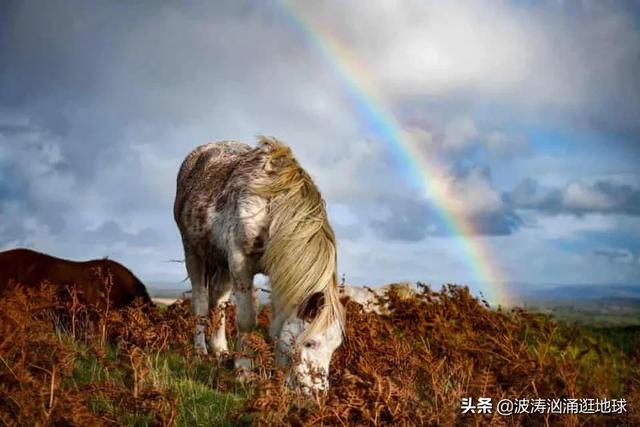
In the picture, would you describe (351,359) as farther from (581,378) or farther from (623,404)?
(581,378)

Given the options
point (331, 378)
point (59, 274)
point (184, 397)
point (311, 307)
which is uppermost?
point (59, 274)

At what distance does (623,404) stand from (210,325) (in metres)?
3.85

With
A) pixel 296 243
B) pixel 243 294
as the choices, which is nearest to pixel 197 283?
pixel 243 294

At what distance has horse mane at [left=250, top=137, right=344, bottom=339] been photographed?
5980 millimetres

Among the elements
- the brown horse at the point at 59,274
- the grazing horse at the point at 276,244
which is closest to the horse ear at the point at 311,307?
the grazing horse at the point at 276,244

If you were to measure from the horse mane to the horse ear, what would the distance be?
36 millimetres

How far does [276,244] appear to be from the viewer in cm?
651

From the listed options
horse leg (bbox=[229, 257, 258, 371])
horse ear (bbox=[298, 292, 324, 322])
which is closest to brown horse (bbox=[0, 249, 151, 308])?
horse leg (bbox=[229, 257, 258, 371])

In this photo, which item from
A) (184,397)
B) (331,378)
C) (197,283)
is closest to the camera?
(184,397)

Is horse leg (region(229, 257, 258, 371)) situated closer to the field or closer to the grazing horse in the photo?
the grazing horse

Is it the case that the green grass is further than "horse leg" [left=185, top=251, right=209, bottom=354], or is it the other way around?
"horse leg" [left=185, top=251, right=209, bottom=354]

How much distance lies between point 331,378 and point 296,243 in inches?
58.0

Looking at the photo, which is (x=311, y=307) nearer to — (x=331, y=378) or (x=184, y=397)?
(x=331, y=378)

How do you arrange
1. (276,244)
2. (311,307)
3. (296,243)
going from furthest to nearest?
(276,244)
(296,243)
(311,307)
